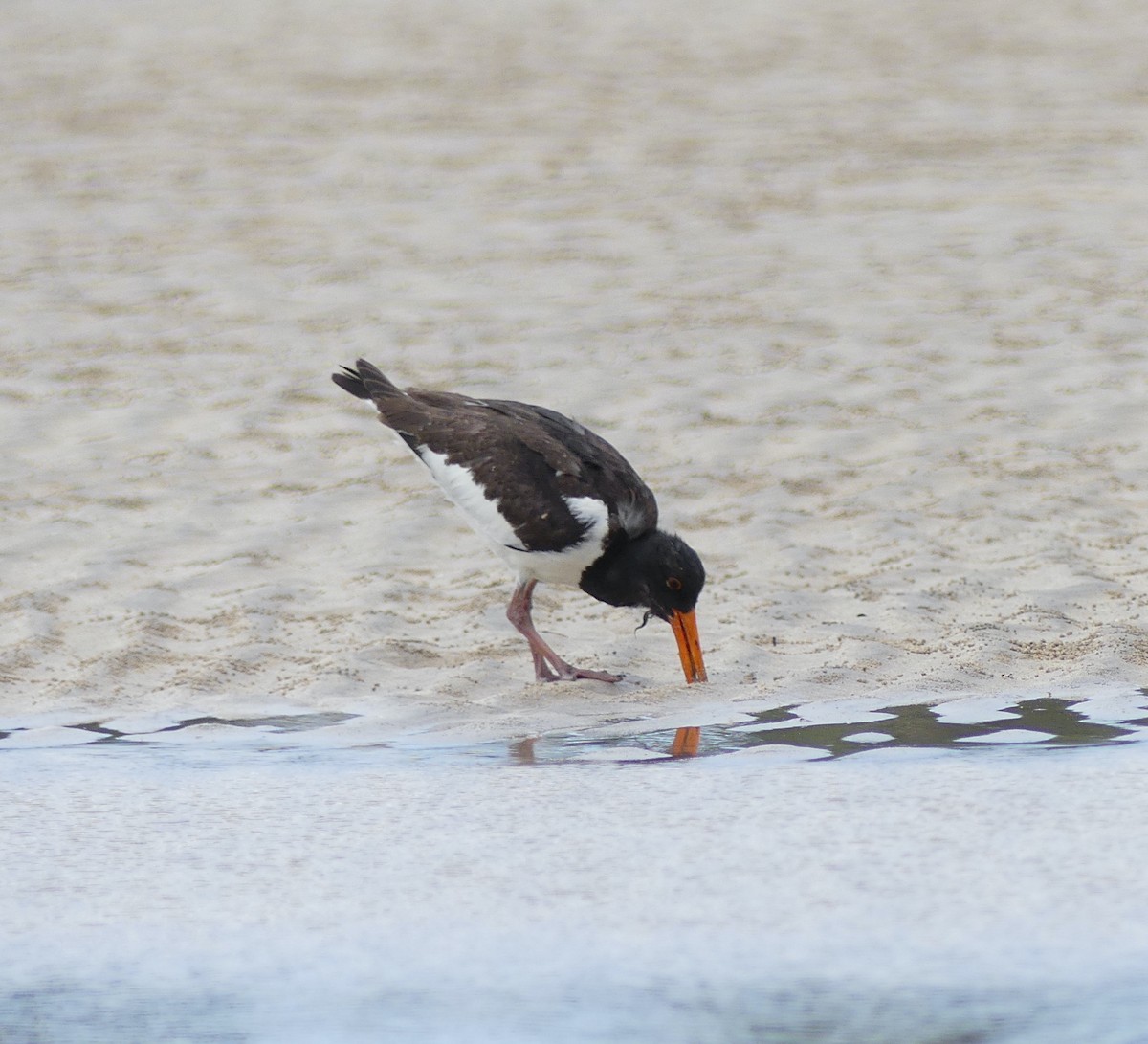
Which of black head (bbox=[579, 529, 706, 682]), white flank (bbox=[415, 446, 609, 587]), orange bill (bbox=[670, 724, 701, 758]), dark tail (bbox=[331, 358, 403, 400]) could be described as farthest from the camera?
dark tail (bbox=[331, 358, 403, 400])

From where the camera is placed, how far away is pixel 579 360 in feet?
29.6

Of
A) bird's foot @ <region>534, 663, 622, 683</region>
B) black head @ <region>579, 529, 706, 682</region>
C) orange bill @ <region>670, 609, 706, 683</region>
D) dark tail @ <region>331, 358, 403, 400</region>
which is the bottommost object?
bird's foot @ <region>534, 663, 622, 683</region>

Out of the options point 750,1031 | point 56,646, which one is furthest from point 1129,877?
point 56,646

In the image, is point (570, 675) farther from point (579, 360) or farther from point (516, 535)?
point (579, 360)

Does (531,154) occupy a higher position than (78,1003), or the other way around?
(531,154)

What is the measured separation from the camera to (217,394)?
28.3ft

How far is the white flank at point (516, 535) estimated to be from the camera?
19.7 feet

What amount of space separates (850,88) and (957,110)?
0.85m

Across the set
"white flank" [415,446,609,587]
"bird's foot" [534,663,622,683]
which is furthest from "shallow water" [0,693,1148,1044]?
"white flank" [415,446,609,587]

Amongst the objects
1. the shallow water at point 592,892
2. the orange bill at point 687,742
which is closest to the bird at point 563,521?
the orange bill at point 687,742

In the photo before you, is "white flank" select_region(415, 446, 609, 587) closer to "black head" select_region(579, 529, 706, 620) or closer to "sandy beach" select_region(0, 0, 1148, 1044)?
"black head" select_region(579, 529, 706, 620)

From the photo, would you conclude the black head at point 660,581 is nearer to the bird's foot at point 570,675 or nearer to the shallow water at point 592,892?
the bird's foot at point 570,675

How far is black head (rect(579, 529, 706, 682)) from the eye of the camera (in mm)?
5805

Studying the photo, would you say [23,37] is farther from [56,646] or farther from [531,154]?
[56,646]
